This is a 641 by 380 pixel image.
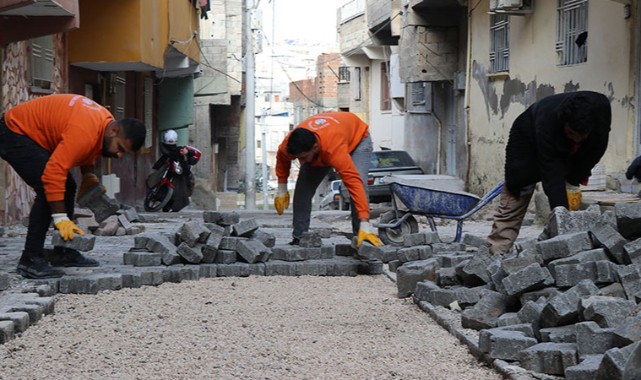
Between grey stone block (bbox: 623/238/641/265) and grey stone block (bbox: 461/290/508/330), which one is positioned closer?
grey stone block (bbox: 623/238/641/265)

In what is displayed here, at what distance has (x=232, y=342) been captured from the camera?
222 inches

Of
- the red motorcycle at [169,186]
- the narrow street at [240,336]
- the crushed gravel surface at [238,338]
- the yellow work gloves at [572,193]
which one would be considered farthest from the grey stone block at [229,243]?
the red motorcycle at [169,186]

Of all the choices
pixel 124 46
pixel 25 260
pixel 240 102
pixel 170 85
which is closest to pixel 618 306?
pixel 25 260

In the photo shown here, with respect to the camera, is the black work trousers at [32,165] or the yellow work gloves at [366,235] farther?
the yellow work gloves at [366,235]

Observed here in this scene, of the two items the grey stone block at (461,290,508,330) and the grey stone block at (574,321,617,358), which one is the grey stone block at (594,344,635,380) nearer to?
the grey stone block at (574,321,617,358)

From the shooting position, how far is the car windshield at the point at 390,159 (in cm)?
2253

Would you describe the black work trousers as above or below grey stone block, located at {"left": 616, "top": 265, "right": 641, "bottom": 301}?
above

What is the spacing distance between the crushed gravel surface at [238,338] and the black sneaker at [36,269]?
385 mm

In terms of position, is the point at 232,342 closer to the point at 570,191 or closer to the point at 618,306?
the point at 618,306

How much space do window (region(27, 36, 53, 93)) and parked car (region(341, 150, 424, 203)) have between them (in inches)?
337

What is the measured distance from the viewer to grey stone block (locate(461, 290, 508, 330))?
5.82 meters

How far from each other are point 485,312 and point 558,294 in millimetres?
597

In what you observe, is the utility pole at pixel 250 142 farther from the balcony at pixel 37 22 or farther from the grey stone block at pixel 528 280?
the grey stone block at pixel 528 280

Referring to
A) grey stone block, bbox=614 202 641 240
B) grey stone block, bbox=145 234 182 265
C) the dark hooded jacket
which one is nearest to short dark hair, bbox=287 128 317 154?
grey stone block, bbox=145 234 182 265
